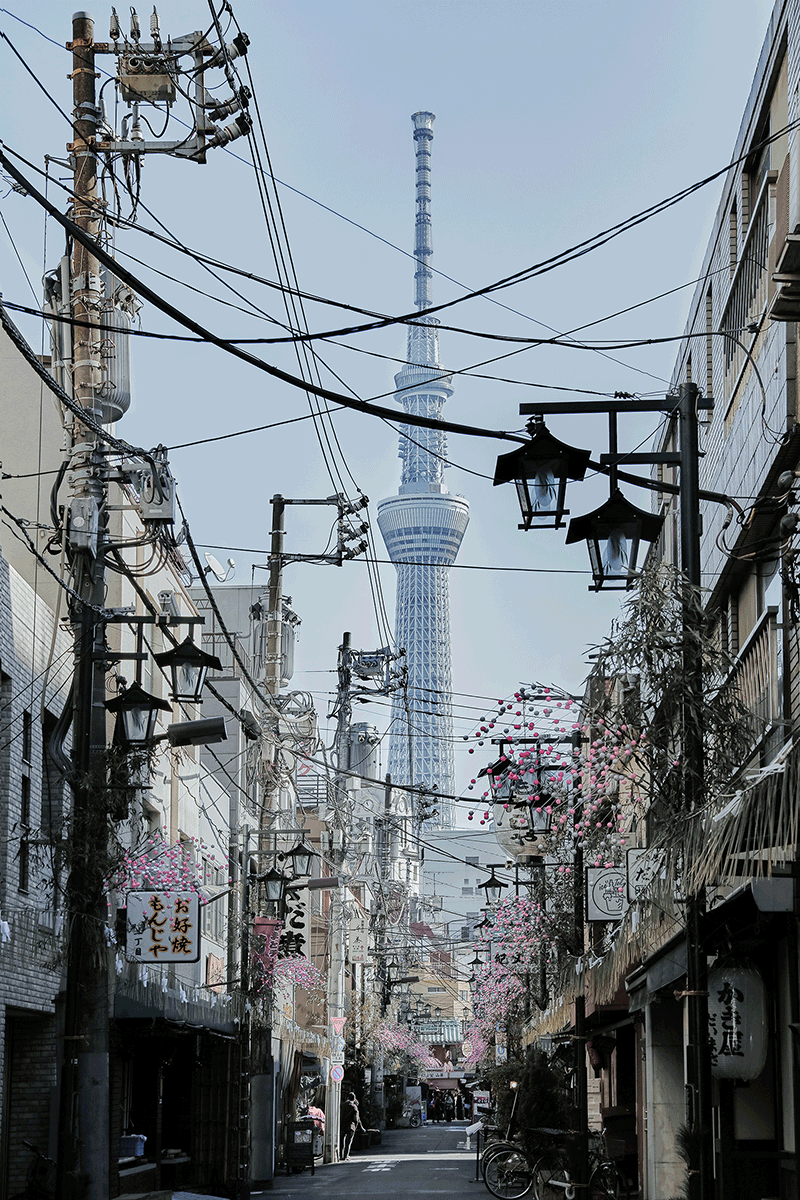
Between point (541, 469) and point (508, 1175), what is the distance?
21239 millimetres

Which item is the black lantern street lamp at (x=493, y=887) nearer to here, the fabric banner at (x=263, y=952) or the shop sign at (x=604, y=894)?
the fabric banner at (x=263, y=952)

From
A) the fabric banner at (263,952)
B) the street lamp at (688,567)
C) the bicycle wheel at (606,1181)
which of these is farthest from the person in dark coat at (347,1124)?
the street lamp at (688,567)

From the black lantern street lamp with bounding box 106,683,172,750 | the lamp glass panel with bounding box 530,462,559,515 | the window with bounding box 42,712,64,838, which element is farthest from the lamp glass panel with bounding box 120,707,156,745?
the lamp glass panel with bounding box 530,462,559,515

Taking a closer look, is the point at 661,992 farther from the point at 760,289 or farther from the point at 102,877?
the point at 760,289

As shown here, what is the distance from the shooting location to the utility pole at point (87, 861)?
14273mm

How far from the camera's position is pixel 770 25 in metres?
14.3

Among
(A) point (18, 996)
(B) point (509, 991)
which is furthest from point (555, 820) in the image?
(B) point (509, 991)

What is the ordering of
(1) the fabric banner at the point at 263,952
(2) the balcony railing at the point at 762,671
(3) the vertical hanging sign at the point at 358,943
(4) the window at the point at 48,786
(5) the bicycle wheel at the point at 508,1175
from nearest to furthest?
(2) the balcony railing at the point at 762,671, (4) the window at the point at 48,786, (5) the bicycle wheel at the point at 508,1175, (1) the fabric banner at the point at 263,952, (3) the vertical hanging sign at the point at 358,943

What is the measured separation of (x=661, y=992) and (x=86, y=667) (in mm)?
8508

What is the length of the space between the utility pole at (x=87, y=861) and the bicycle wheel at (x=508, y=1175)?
1526 cm

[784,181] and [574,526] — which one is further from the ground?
[784,181]

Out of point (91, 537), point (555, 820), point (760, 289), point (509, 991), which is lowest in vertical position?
point (509, 991)

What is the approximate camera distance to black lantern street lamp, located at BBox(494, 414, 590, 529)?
413 inches

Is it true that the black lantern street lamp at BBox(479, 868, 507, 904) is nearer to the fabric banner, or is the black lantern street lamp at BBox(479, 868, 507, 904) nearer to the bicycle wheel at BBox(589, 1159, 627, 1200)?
the fabric banner
